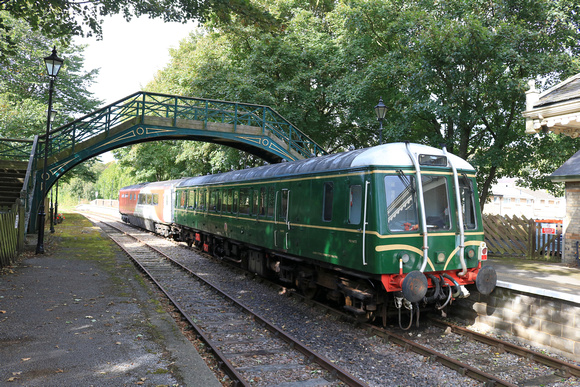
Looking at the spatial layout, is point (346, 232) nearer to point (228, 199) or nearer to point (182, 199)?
point (228, 199)

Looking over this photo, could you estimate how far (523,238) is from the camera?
1409 centimetres

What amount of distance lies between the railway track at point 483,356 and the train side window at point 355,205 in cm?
190

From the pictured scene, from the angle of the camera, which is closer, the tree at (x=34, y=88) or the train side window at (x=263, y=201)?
the train side window at (x=263, y=201)

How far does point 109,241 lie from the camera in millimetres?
21125

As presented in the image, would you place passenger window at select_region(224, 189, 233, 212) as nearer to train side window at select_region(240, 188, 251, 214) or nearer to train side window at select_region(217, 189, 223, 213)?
train side window at select_region(217, 189, 223, 213)

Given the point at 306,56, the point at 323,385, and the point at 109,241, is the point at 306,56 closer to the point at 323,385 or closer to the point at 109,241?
the point at 109,241

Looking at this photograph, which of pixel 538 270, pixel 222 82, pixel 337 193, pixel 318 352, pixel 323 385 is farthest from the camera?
pixel 222 82

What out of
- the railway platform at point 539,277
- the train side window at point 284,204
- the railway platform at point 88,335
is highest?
the train side window at point 284,204

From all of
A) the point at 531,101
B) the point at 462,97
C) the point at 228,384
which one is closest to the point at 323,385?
the point at 228,384

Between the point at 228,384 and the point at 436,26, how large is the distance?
13.4m

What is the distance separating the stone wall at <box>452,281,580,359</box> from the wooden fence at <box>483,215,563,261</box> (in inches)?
242

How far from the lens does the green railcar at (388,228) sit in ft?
23.7

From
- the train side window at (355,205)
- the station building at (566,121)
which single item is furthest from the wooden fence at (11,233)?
the station building at (566,121)

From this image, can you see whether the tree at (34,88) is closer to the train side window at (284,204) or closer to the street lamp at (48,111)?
the street lamp at (48,111)
